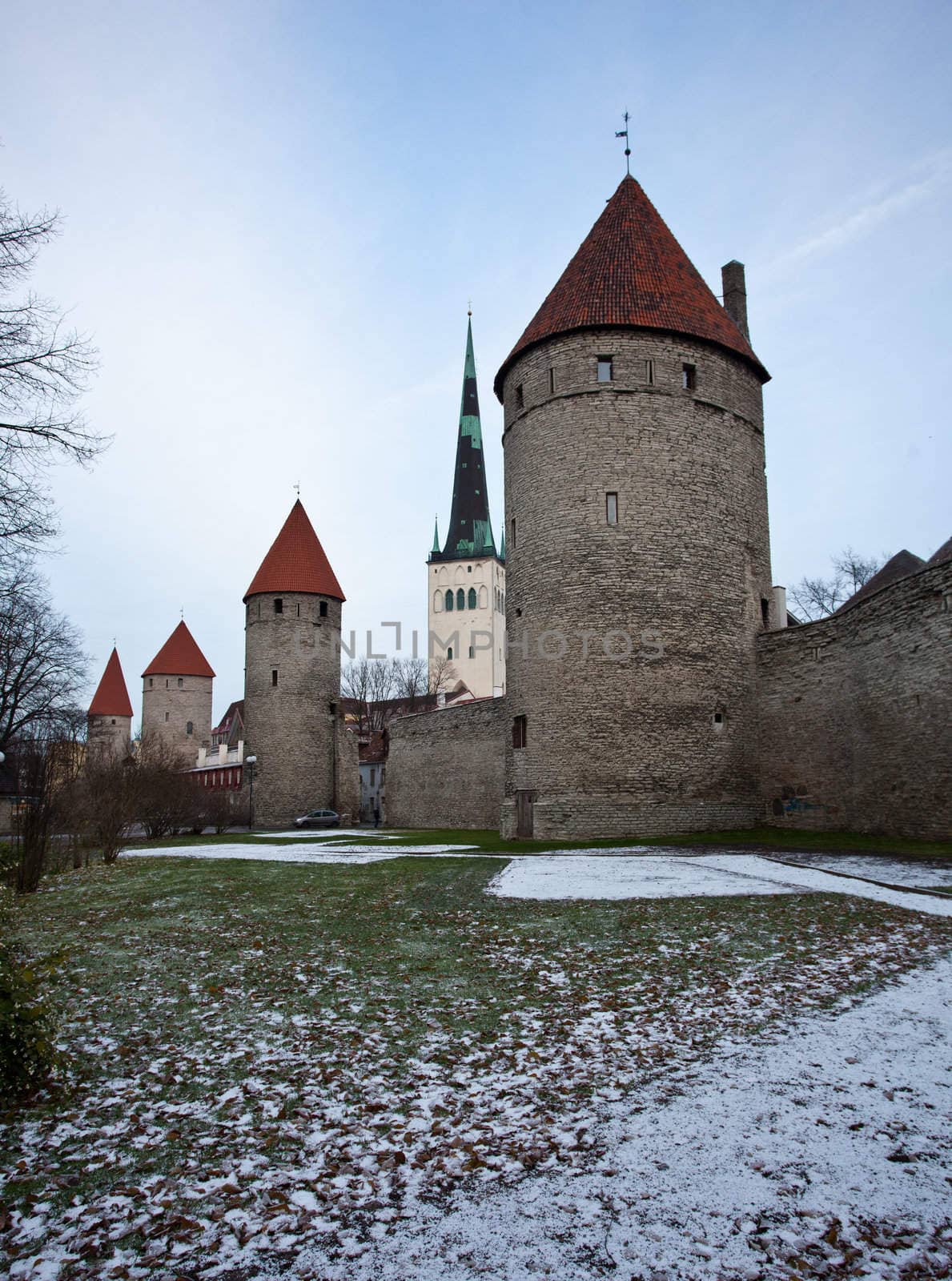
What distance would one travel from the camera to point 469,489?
7406cm

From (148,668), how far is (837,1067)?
189 ft

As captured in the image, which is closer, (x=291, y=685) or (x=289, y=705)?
(x=289, y=705)

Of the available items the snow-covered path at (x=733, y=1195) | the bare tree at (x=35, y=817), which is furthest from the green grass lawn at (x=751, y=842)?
the snow-covered path at (x=733, y=1195)

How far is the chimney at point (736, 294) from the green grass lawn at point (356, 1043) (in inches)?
741

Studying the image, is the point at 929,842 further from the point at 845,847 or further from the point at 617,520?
the point at 617,520

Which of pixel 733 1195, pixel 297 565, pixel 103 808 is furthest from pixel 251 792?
pixel 733 1195

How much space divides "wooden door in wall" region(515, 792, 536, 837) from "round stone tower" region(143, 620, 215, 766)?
40.4 meters

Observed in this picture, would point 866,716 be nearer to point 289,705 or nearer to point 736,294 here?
point 736,294

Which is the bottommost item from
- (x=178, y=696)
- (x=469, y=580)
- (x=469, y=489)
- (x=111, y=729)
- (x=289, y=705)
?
(x=111, y=729)

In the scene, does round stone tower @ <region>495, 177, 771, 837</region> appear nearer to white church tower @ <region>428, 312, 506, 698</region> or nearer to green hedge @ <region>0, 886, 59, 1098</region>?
green hedge @ <region>0, 886, 59, 1098</region>

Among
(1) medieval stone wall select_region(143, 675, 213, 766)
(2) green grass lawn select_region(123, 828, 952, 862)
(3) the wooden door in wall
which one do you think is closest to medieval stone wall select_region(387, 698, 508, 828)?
(2) green grass lawn select_region(123, 828, 952, 862)

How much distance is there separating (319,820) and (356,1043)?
109 feet

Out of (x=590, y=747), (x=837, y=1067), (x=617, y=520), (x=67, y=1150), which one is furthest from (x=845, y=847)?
(x=67, y=1150)

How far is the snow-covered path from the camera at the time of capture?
2.58m
